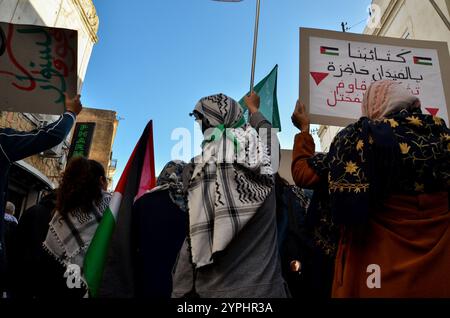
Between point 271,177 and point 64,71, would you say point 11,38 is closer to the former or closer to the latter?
point 64,71

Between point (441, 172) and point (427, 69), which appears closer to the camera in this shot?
point (441, 172)

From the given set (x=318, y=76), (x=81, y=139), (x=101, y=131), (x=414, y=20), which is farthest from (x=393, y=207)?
(x=101, y=131)

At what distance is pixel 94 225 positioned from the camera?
6.64 feet

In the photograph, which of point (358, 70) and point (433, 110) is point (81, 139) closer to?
point (358, 70)

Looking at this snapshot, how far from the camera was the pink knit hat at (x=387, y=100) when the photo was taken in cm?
149

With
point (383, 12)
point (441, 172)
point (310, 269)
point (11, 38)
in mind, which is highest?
point (383, 12)

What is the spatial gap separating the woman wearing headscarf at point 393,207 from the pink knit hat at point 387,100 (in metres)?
0.10

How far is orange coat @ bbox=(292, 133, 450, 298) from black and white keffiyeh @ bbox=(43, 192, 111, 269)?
1428 mm

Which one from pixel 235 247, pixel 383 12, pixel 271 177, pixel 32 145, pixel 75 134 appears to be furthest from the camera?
pixel 75 134

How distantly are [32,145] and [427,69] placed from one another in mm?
3105

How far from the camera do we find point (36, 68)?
2807 mm

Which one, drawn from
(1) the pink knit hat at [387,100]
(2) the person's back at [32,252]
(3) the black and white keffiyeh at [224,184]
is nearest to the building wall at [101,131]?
(2) the person's back at [32,252]

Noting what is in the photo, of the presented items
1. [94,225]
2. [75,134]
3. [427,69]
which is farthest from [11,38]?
[75,134]

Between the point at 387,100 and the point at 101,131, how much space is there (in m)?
20.3
